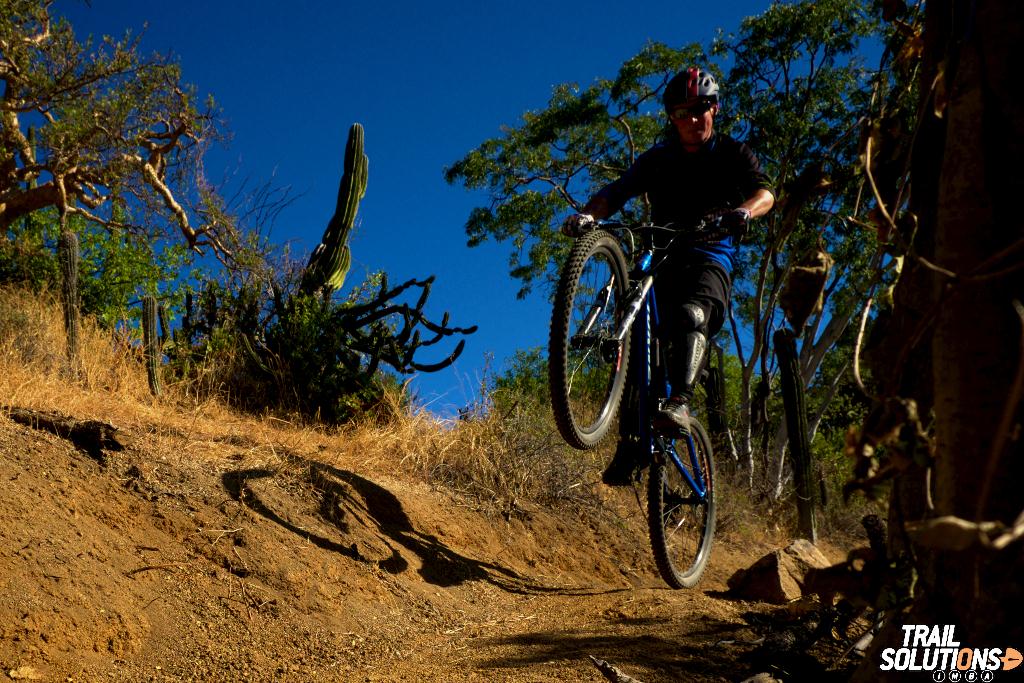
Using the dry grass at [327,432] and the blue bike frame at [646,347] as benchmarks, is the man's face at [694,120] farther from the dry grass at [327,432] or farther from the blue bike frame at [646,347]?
the dry grass at [327,432]

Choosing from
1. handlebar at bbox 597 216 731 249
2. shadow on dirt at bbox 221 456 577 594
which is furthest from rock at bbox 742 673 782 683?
shadow on dirt at bbox 221 456 577 594

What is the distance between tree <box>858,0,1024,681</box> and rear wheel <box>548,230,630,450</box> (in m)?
2.43

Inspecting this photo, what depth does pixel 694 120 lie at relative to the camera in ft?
17.1

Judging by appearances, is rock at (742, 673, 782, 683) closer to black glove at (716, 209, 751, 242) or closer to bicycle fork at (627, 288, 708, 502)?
bicycle fork at (627, 288, 708, 502)

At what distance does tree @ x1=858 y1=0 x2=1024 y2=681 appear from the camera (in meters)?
1.72

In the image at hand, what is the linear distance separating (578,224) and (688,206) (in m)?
0.97

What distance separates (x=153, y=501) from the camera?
510 cm

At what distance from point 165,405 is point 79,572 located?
3.90 meters

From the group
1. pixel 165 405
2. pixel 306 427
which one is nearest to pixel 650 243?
pixel 306 427

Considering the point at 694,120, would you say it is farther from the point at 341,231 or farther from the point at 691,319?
the point at 341,231

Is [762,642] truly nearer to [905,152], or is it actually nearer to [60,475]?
[905,152]

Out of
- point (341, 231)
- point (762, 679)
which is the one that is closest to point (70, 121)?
point (341, 231)

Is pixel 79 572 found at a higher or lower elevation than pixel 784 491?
lower

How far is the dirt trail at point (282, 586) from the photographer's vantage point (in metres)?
3.84
